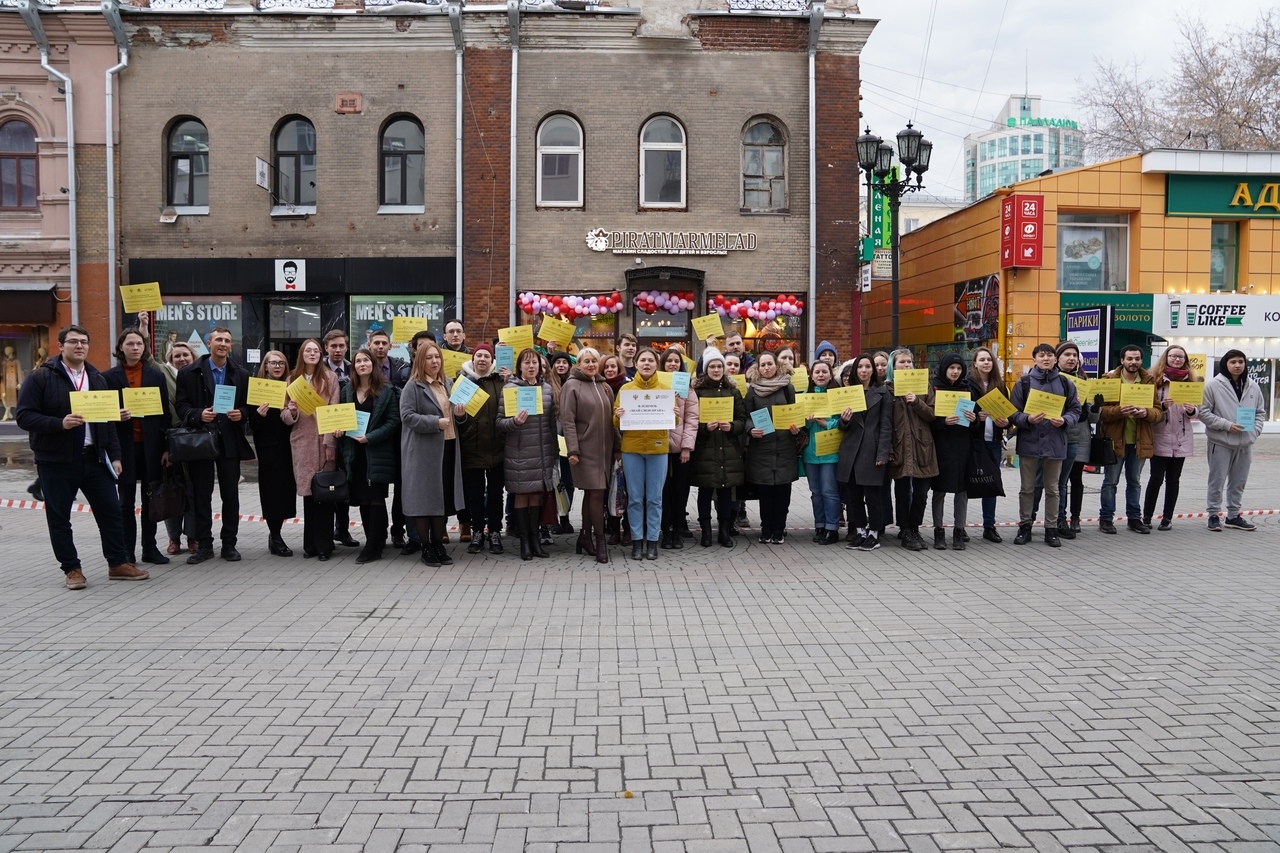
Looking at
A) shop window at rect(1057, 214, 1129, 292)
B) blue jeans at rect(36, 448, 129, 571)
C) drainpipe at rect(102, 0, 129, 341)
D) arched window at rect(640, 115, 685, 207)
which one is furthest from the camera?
shop window at rect(1057, 214, 1129, 292)

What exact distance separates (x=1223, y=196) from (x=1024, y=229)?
19.0ft

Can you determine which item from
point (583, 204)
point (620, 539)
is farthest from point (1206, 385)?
point (583, 204)

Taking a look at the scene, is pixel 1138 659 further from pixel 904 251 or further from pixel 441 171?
pixel 904 251

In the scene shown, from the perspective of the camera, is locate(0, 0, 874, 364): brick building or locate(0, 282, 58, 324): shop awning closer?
locate(0, 0, 874, 364): brick building

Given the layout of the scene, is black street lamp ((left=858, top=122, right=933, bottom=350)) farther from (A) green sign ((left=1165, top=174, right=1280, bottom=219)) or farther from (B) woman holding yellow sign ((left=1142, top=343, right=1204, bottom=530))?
(A) green sign ((left=1165, top=174, right=1280, bottom=219))

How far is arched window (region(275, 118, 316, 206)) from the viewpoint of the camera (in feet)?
66.0

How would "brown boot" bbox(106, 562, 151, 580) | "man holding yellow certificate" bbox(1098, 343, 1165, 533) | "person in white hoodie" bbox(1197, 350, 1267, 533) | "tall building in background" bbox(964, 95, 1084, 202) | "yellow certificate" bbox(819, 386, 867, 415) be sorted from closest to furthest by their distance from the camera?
"brown boot" bbox(106, 562, 151, 580)
"yellow certificate" bbox(819, 386, 867, 415)
"man holding yellow certificate" bbox(1098, 343, 1165, 533)
"person in white hoodie" bbox(1197, 350, 1267, 533)
"tall building in background" bbox(964, 95, 1084, 202)

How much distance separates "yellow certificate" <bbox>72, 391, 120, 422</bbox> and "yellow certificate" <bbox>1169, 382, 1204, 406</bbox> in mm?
10694

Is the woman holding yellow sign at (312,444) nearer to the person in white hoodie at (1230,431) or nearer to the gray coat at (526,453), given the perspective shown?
the gray coat at (526,453)

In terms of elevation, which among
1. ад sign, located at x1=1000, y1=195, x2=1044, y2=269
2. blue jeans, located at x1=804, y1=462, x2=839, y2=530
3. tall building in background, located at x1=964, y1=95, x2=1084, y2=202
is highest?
tall building in background, located at x1=964, y1=95, x2=1084, y2=202

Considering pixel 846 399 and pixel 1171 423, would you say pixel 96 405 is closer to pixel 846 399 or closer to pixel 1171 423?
pixel 846 399

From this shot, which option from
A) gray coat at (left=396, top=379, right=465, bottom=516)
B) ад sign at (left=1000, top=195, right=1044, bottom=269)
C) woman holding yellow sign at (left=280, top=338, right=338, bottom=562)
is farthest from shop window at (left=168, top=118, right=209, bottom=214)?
ад sign at (left=1000, top=195, right=1044, bottom=269)

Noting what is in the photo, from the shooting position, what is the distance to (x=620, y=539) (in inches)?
396

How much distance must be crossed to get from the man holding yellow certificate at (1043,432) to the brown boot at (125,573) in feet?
27.9
